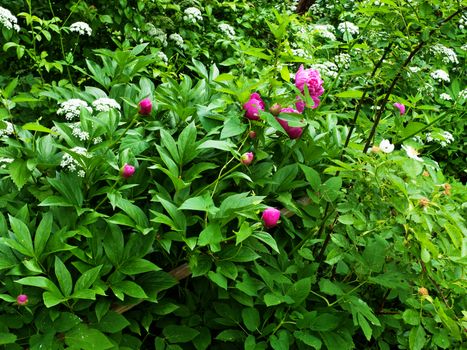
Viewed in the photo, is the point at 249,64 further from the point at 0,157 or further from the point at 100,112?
the point at 0,157

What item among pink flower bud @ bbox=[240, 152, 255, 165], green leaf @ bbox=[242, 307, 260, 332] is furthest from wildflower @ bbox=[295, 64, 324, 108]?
green leaf @ bbox=[242, 307, 260, 332]

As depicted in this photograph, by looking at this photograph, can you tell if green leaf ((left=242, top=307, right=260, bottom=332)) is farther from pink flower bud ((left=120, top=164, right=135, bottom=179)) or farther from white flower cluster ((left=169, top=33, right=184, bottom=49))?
white flower cluster ((left=169, top=33, right=184, bottom=49))

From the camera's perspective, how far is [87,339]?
4.06 feet

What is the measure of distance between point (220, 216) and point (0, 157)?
0.71m

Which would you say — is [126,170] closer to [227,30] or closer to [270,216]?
[270,216]

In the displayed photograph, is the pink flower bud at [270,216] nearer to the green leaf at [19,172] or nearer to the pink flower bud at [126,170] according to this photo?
the pink flower bud at [126,170]

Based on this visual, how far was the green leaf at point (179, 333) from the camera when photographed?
146 cm

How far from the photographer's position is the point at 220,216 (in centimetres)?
138

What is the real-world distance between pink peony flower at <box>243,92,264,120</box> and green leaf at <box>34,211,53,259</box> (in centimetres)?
65

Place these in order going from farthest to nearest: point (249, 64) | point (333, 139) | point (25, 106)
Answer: point (249, 64)
point (25, 106)
point (333, 139)

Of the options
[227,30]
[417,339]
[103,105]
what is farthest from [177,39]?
[417,339]

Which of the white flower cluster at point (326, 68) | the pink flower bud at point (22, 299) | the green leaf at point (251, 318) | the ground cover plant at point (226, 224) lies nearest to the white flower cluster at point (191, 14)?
the white flower cluster at point (326, 68)

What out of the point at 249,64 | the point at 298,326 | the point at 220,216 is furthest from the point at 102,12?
the point at 298,326

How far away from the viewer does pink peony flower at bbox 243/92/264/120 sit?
4.94 ft
